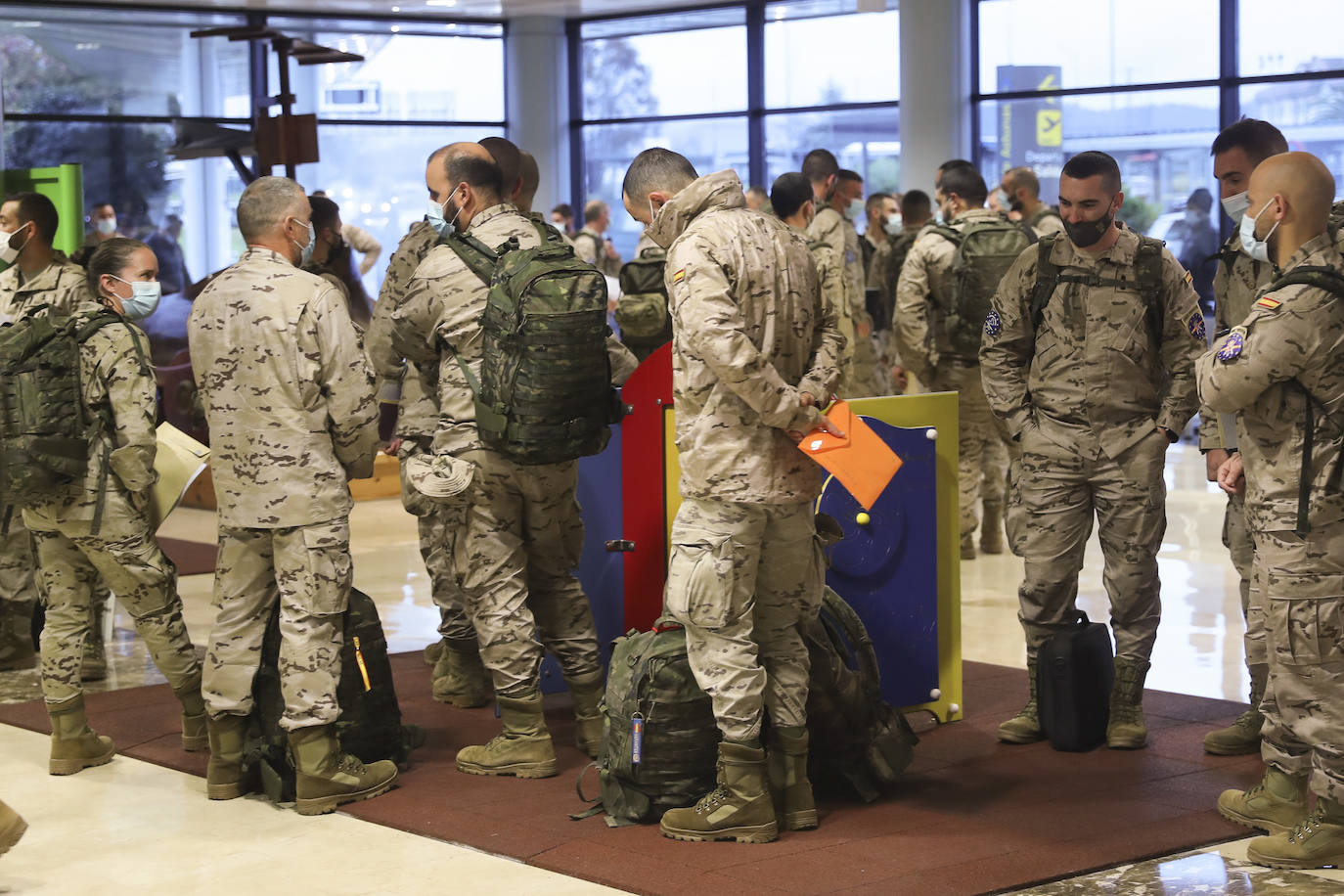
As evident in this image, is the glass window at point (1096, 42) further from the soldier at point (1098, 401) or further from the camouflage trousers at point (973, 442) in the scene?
the soldier at point (1098, 401)

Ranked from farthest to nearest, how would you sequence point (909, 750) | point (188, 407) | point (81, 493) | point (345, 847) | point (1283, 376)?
point (188, 407), point (81, 493), point (909, 750), point (345, 847), point (1283, 376)

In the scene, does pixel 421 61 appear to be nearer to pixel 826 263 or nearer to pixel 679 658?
pixel 826 263

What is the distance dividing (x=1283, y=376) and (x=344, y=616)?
8.20ft

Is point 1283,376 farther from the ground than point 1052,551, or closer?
farther from the ground

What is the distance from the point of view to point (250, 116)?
16281 mm

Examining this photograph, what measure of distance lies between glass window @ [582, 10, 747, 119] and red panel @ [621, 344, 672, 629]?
12.4 meters

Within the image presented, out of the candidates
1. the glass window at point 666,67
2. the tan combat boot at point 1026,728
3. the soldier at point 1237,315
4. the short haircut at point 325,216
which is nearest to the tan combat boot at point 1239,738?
the soldier at point 1237,315

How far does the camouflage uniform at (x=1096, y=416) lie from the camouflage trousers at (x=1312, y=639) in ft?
3.02

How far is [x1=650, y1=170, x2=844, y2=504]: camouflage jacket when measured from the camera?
3607 mm

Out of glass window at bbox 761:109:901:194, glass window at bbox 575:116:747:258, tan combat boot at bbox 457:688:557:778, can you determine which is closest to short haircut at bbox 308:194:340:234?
tan combat boot at bbox 457:688:557:778

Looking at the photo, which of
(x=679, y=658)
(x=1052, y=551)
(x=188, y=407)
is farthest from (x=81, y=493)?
(x=188, y=407)

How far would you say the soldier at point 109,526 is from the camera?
4449 mm

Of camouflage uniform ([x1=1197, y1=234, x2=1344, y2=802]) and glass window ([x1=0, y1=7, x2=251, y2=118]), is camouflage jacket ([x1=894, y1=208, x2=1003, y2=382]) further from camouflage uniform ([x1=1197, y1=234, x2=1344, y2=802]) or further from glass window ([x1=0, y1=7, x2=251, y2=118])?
glass window ([x1=0, y1=7, x2=251, y2=118])

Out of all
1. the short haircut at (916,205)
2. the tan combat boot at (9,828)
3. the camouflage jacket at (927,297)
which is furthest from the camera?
the short haircut at (916,205)
